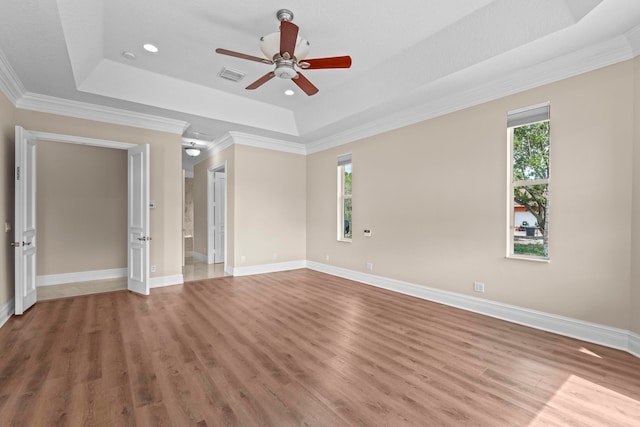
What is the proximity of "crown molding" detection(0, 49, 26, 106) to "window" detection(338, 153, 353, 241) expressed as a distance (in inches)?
193

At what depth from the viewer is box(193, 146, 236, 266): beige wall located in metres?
6.22

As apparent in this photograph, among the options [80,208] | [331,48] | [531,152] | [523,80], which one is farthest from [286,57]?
[80,208]

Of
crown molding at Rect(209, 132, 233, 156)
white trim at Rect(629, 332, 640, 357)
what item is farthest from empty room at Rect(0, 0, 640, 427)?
crown molding at Rect(209, 132, 233, 156)

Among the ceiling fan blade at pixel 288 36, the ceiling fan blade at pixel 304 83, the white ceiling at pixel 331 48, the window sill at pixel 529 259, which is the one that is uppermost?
the white ceiling at pixel 331 48

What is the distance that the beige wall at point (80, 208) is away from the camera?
17.6 feet

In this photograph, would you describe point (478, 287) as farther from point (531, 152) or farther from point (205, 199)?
point (205, 199)

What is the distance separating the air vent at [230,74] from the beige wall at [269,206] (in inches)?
76.0

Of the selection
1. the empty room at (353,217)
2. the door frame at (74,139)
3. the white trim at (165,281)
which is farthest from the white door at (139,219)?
the white trim at (165,281)

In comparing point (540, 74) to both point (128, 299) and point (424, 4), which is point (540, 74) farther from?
point (128, 299)

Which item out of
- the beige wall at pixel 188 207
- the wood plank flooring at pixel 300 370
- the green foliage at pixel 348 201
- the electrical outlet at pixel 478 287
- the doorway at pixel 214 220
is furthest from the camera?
the beige wall at pixel 188 207

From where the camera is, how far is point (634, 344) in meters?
2.72

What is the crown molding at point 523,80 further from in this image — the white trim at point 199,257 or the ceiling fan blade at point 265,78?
the white trim at point 199,257

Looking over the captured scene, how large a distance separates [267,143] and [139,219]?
297 cm

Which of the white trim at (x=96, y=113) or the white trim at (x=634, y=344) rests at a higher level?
the white trim at (x=96, y=113)
